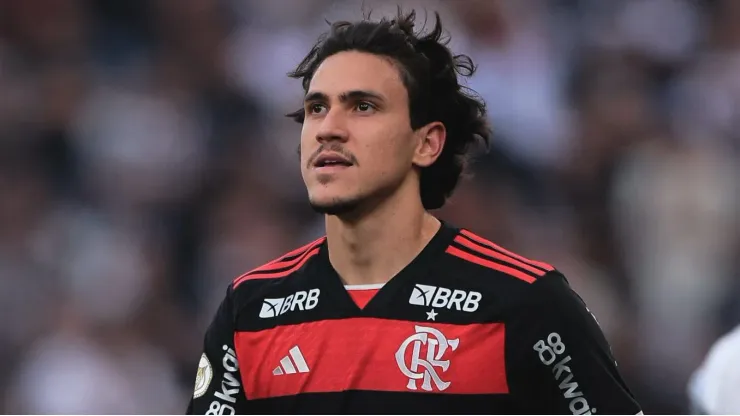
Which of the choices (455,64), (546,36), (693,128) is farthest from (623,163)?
(455,64)

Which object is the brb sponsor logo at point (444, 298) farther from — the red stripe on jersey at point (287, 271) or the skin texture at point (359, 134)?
the red stripe on jersey at point (287, 271)

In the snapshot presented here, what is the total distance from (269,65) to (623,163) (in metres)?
2.24

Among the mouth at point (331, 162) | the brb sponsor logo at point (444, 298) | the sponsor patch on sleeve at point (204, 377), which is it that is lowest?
the sponsor patch on sleeve at point (204, 377)

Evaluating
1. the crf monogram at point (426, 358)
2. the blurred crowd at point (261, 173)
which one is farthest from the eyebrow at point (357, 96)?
the blurred crowd at point (261, 173)

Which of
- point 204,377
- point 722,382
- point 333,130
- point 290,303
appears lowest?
point 722,382

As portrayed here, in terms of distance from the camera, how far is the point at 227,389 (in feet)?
11.8

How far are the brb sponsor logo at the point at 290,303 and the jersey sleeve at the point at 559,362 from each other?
0.63 meters

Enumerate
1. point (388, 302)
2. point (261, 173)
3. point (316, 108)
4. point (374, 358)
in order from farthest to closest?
point (261, 173)
point (316, 108)
point (388, 302)
point (374, 358)

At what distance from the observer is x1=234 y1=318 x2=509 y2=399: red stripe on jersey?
3348 mm

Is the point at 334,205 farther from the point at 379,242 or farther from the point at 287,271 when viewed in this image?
the point at 287,271

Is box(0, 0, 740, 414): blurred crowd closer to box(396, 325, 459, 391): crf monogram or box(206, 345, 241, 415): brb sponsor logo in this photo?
box(206, 345, 241, 415): brb sponsor logo

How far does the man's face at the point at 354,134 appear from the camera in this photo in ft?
11.3

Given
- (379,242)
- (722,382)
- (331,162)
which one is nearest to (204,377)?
(379,242)

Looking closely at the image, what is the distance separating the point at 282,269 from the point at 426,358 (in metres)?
0.65
